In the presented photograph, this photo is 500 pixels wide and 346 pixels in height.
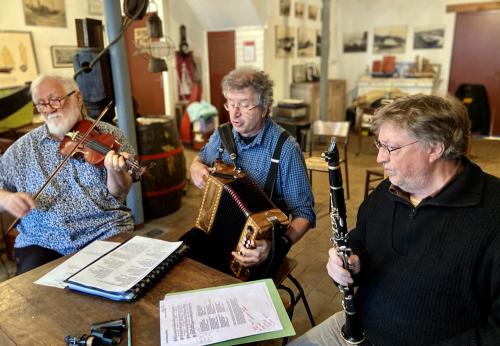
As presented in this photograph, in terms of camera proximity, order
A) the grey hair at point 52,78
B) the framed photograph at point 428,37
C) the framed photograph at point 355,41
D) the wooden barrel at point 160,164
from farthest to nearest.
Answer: the framed photograph at point 355,41 → the framed photograph at point 428,37 → the wooden barrel at point 160,164 → the grey hair at point 52,78

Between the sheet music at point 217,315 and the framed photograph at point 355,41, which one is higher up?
the framed photograph at point 355,41

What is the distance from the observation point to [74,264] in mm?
1314

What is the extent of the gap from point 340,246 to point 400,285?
0.69 feet

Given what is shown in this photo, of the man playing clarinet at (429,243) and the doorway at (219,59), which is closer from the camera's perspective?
the man playing clarinet at (429,243)

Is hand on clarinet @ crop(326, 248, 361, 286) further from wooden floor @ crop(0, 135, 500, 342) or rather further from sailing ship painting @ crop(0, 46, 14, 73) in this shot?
sailing ship painting @ crop(0, 46, 14, 73)

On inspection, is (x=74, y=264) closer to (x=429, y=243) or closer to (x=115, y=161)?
(x=115, y=161)

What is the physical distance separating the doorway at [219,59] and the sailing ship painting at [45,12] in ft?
8.09

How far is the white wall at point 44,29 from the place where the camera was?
152 inches

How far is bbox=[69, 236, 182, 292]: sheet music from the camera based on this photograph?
1150mm

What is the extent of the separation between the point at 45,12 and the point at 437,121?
4.52 meters

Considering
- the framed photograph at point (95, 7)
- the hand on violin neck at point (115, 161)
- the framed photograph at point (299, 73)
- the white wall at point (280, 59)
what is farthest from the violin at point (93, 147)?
the framed photograph at point (299, 73)

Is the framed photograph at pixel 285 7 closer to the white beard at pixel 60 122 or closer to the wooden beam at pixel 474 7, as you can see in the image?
the wooden beam at pixel 474 7


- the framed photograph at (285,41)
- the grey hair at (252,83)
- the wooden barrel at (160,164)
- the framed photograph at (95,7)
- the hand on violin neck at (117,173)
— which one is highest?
the framed photograph at (95,7)

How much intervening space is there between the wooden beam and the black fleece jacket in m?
6.50
